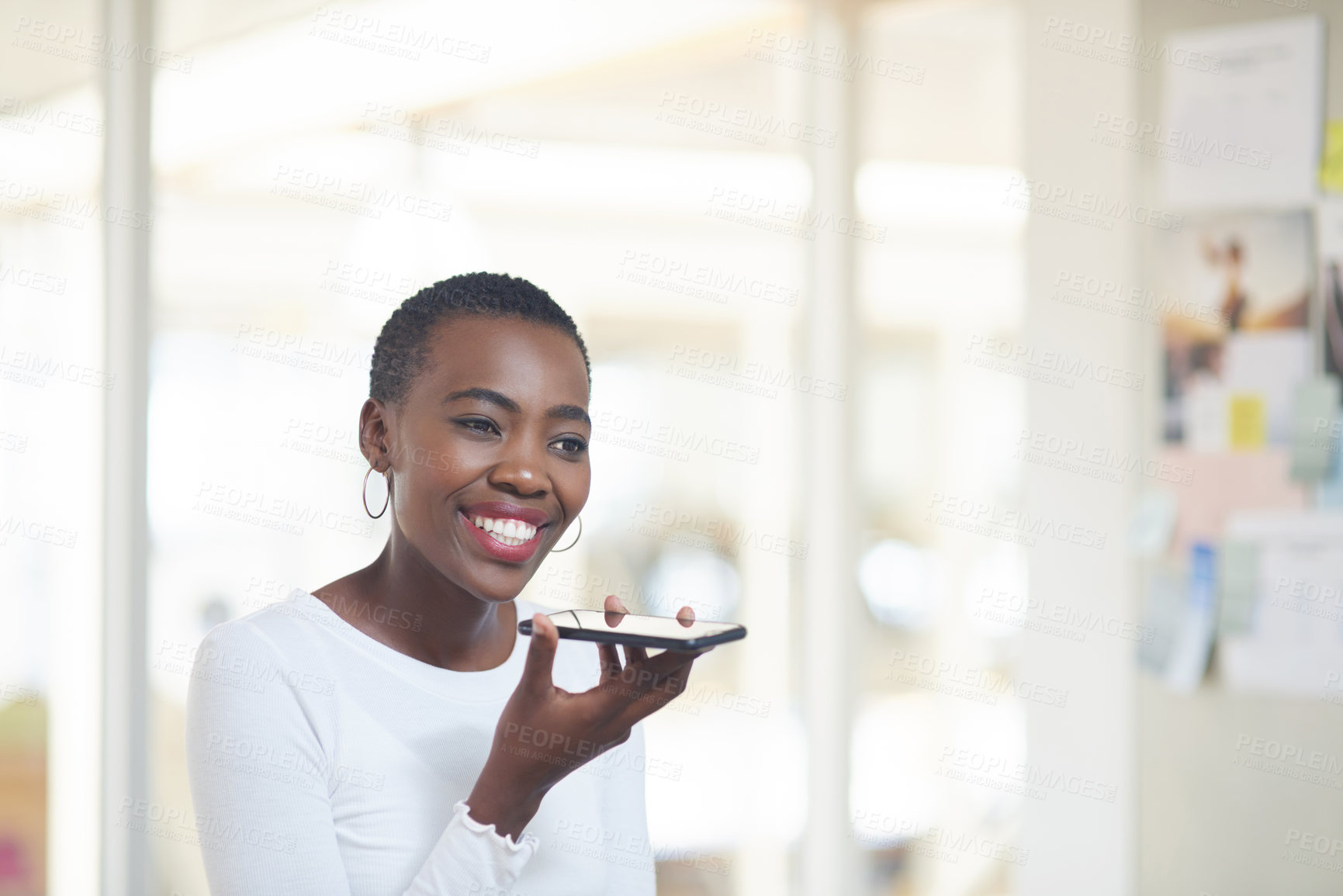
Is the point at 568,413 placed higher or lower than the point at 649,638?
higher

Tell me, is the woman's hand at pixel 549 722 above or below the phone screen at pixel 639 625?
below

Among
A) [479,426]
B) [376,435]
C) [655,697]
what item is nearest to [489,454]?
[479,426]

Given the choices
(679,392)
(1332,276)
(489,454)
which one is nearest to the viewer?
(489,454)

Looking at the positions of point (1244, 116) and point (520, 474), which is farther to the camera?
point (1244, 116)

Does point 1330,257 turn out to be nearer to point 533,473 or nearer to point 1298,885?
point 1298,885

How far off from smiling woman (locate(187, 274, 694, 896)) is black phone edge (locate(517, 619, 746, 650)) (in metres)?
0.03

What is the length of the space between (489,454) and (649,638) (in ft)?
0.71

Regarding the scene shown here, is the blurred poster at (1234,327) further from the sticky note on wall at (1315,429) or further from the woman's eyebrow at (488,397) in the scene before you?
the woman's eyebrow at (488,397)

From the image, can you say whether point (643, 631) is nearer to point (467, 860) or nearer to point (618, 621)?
point (618, 621)

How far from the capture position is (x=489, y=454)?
0.94m

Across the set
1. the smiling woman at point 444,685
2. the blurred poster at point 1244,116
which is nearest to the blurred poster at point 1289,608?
the blurred poster at point 1244,116

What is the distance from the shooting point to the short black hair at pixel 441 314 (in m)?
1.00

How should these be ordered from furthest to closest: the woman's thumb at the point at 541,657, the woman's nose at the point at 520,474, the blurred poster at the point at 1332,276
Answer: the blurred poster at the point at 1332,276 < the woman's nose at the point at 520,474 < the woman's thumb at the point at 541,657

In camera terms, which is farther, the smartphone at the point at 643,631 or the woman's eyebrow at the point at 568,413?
the woman's eyebrow at the point at 568,413
